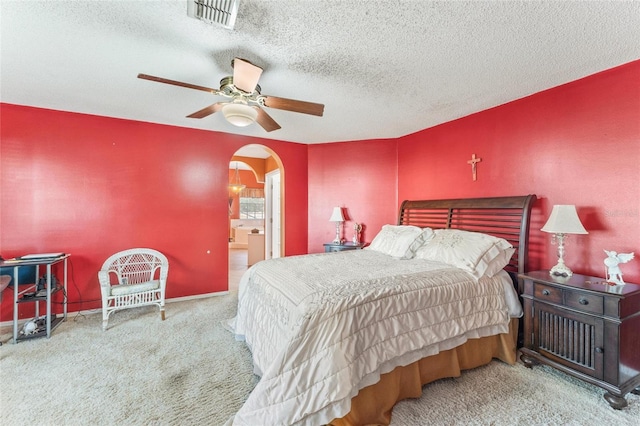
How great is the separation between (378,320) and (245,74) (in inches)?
75.3

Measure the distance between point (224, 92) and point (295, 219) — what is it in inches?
117

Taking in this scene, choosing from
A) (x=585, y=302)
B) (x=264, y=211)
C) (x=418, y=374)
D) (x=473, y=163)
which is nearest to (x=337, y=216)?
(x=473, y=163)

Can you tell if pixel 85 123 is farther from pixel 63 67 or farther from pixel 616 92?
pixel 616 92

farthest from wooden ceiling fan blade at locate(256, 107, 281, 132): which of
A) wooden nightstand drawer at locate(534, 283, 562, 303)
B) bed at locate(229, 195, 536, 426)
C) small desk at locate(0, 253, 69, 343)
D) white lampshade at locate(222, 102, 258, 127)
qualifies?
wooden nightstand drawer at locate(534, 283, 562, 303)

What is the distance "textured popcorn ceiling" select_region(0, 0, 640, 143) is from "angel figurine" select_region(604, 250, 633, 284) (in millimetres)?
1550

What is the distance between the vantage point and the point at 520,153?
2.92 m

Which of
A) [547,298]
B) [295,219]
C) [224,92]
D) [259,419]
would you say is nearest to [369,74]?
[224,92]

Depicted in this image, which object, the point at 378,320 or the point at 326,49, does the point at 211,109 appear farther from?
the point at 378,320

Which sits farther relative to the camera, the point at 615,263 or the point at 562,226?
the point at 562,226

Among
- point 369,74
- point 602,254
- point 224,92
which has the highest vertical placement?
point 369,74

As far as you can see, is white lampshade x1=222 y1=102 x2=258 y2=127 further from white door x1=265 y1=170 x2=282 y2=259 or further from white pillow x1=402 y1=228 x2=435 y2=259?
white door x1=265 y1=170 x2=282 y2=259

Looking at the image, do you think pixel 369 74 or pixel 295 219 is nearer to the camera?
pixel 369 74

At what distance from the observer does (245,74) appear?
1.92 m

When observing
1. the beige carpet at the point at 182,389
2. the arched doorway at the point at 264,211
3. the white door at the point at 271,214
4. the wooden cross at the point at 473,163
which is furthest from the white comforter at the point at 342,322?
the white door at the point at 271,214
